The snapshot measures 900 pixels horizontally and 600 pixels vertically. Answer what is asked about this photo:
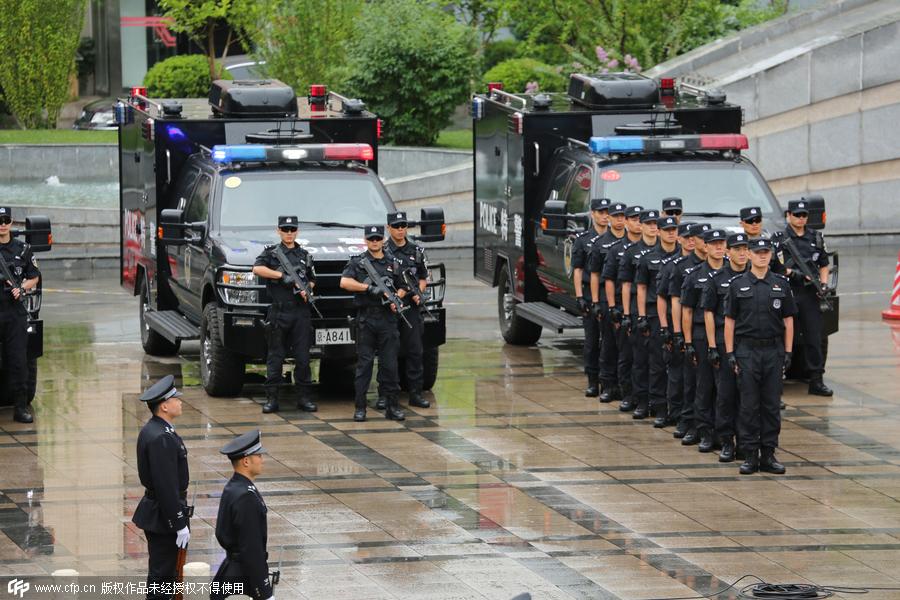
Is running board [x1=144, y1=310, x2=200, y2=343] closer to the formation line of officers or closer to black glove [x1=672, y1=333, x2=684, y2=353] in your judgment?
the formation line of officers

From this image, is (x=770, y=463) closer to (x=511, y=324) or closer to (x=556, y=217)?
(x=556, y=217)

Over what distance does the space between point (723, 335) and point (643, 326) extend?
1.68 meters

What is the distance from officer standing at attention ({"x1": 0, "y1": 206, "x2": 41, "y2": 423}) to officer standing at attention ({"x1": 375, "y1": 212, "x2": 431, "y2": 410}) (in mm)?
3023

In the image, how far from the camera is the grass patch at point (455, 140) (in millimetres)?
33781

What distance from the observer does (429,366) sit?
1608 cm

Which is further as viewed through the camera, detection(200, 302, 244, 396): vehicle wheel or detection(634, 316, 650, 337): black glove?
detection(200, 302, 244, 396): vehicle wheel

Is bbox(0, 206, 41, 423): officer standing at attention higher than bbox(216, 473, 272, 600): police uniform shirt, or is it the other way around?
bbox(0, 206, 41, 423): officer standing at attention

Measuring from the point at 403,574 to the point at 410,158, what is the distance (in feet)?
72.5

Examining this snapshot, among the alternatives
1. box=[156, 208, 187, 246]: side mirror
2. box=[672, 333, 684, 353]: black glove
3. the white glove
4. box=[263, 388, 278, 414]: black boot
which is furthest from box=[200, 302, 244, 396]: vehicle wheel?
the white glove

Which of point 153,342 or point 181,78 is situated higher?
point 181,78

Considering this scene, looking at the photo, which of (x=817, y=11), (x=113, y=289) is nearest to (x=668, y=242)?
(x=113, y=289)

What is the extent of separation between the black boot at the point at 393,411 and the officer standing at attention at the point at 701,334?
8.41 ft

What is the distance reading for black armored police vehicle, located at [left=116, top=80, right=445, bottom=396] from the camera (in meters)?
15.6

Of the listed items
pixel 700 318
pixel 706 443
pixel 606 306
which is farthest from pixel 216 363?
pixel 706 443
